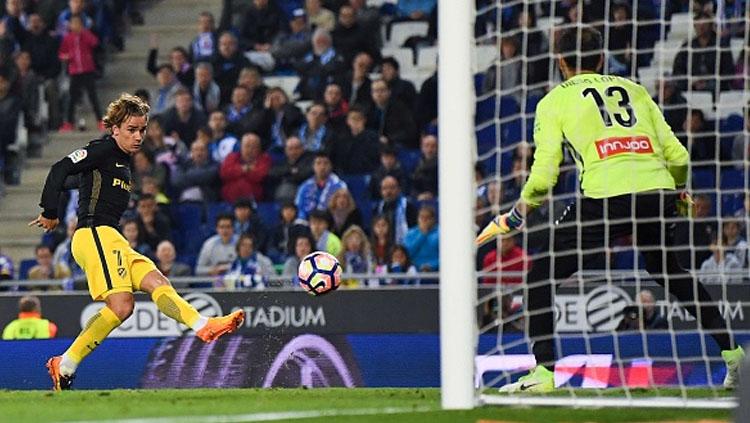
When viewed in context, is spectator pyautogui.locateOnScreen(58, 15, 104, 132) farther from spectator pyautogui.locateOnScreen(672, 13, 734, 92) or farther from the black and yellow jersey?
the black and yellow jersey

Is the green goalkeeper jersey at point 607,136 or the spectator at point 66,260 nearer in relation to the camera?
the green goalkeeper jersey at point 607,136

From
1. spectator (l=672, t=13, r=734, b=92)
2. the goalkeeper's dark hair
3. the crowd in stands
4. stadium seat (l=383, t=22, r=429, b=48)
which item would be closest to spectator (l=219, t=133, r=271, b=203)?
the crowd in stands

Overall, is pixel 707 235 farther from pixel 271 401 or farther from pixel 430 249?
pixel 271 401

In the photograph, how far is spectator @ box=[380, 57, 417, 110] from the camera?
16.6 m

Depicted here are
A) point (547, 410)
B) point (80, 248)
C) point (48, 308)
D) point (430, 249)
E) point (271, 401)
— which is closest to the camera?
point (547, 410)

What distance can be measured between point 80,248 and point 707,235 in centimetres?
613

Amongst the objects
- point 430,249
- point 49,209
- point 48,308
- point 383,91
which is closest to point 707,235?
point 430,249

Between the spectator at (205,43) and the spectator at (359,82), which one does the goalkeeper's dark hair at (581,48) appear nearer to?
the spectator at (359,82)

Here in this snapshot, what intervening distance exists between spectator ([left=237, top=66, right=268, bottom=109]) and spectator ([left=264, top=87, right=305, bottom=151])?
197mm

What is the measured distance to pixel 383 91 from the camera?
16562mm

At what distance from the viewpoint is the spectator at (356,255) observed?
14.6m

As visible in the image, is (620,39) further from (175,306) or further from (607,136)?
(175,306)

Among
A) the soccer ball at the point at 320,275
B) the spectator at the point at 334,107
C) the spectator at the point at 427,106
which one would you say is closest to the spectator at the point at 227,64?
the spectator at the point at 334,107

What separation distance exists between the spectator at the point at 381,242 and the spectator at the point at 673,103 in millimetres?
2586
